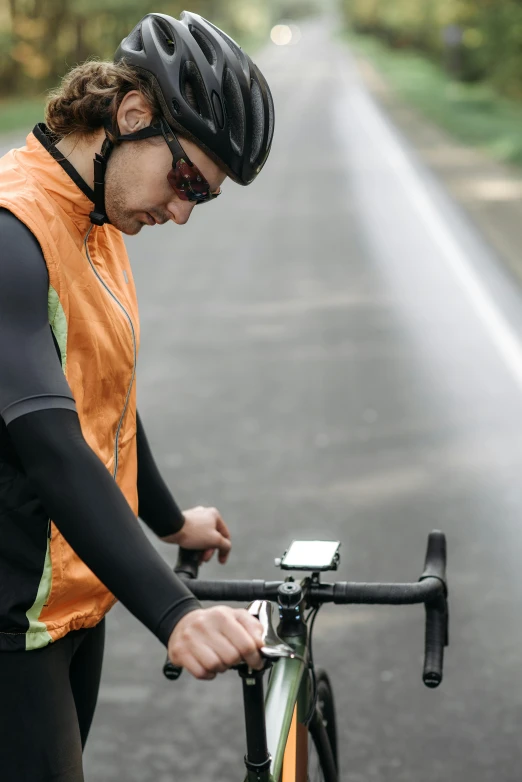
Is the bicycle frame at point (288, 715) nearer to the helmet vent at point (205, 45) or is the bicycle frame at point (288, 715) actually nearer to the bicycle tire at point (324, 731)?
the bicycle tire at point (324, 731)

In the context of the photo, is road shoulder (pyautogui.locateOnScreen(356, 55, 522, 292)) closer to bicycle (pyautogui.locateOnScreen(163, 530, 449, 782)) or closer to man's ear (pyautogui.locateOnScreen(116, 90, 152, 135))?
bicycle (pyautogui.locateOnScreen(163, 530, 449, 782))

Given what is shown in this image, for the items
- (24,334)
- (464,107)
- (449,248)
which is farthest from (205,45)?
(464,107)

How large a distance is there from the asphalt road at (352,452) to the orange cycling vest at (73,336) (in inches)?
71.8

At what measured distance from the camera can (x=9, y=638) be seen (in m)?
2.13

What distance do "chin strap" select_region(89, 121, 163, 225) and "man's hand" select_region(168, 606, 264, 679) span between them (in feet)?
2.58

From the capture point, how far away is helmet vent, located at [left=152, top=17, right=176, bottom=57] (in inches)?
85.7

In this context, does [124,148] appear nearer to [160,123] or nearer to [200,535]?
[160,123]

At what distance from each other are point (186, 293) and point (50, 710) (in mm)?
9982

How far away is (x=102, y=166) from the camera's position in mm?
2121

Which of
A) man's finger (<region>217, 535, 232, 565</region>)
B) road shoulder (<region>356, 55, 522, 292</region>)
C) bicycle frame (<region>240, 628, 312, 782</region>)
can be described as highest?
man's finger (<region>217, 535, 232, 565</region>)

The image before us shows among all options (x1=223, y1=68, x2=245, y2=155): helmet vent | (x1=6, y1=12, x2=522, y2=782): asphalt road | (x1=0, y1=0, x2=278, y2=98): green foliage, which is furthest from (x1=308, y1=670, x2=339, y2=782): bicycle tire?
(x1=0, y1=0, x2=278, y2=98): green foliage

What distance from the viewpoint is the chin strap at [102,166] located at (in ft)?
6.87

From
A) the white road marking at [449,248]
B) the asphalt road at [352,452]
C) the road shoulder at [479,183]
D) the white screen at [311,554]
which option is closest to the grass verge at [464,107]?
the road shoulder at [479,183]

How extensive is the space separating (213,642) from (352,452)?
547cm
